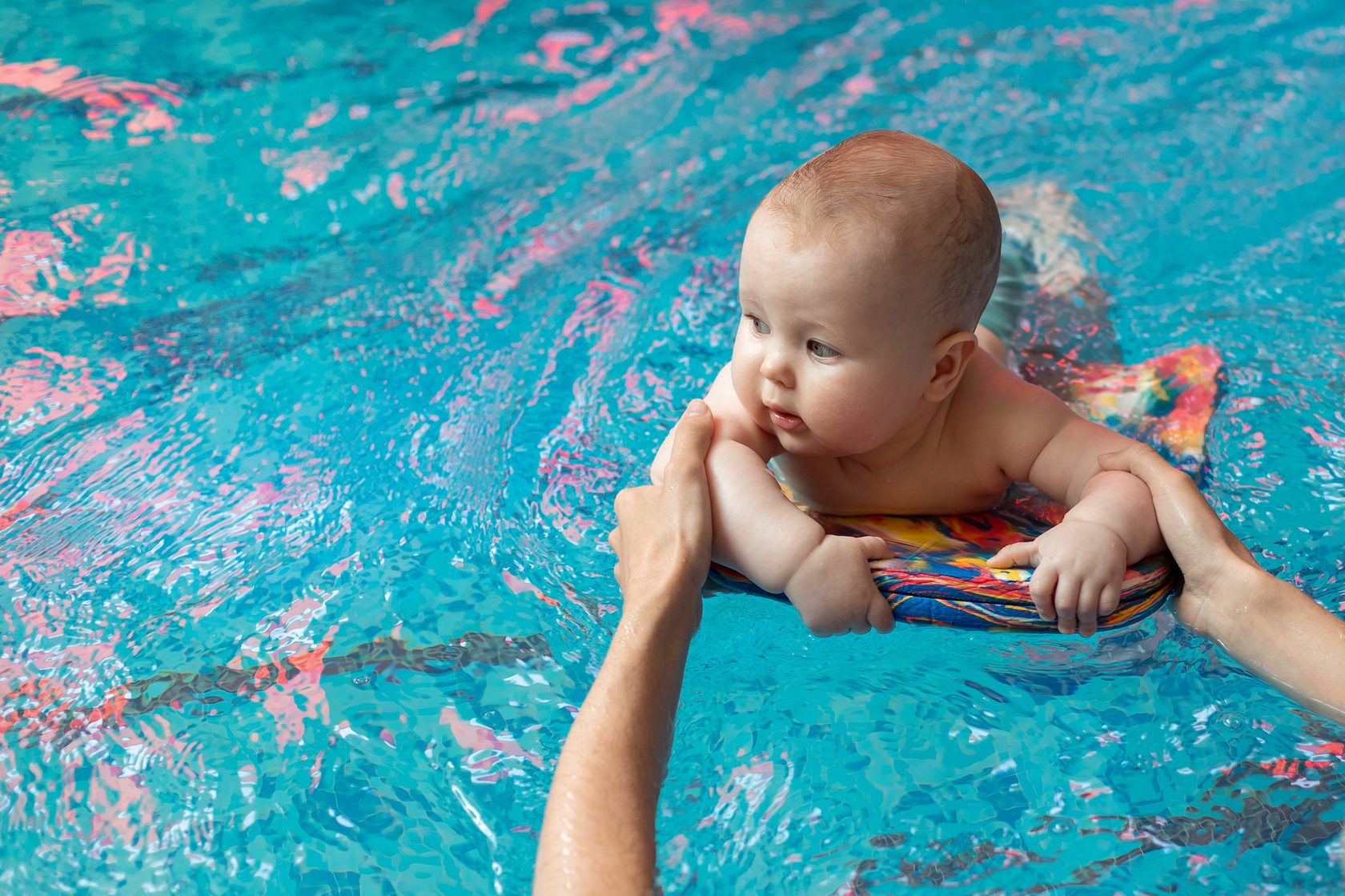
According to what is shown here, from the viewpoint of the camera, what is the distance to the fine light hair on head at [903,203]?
5.14ft

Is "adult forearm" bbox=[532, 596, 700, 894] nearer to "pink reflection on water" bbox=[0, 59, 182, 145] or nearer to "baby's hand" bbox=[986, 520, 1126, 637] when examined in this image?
"baby's hand" bbox=[986, 520, 1126, 637]

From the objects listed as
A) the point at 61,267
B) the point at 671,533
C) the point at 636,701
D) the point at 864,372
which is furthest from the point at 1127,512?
the point at 61,267

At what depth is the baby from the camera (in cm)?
157

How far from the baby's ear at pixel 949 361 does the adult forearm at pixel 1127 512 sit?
29 cm

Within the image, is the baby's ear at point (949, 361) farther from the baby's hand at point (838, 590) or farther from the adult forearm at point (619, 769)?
the adult forearm at point (619, 769)

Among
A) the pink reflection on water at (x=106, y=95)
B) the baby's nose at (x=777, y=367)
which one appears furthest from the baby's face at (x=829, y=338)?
the pink reflection on water at (x=106, y=95)

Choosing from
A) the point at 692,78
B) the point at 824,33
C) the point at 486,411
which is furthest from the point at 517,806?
the point at 824,33

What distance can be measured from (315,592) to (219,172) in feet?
7.06

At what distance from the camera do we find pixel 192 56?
14.2 ft

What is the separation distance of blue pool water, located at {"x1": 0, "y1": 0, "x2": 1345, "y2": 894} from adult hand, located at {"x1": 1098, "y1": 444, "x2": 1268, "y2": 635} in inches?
8.0

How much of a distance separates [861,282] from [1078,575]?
53cm

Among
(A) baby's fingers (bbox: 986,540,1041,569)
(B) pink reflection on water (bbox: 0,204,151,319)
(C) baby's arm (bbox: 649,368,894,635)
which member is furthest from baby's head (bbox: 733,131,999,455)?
(B) pink reflection on water (bbox: 0,204,151,319)

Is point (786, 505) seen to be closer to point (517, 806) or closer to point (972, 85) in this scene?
point (517, 806)

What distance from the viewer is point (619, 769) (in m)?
1.38
